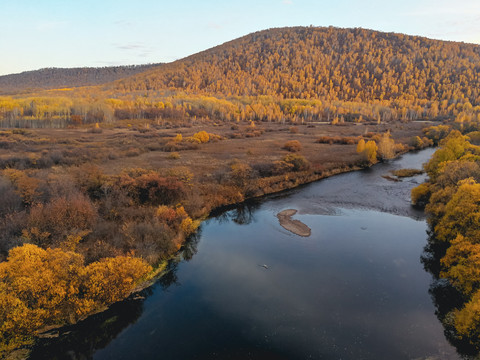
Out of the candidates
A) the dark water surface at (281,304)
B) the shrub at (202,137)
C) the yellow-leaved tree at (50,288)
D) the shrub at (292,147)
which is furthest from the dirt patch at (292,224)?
the shrub at (202,137)

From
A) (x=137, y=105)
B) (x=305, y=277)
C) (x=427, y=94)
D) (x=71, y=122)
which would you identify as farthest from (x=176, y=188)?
(x=427, y=94)

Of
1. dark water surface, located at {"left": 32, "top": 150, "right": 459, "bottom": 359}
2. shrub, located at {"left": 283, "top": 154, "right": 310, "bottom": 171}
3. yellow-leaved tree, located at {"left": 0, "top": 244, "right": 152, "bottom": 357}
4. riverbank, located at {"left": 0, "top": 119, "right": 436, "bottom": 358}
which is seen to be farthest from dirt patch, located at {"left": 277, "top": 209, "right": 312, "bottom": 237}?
shrub, located at {"left": 283, "top": 154, "right": 310, "bottom": 171}

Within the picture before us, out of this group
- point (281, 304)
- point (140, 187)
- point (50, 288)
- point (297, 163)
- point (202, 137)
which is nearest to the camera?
point (50, 288)

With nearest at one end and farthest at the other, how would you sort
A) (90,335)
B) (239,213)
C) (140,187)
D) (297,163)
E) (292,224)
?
(90,335) < (292,224) < (140,187) < (239,213) < (297,163)

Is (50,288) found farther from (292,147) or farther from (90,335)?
(292,147)

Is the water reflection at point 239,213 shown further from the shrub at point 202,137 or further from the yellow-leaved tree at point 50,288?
the shrub at point 202,137

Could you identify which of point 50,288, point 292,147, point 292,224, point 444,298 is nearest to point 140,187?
point 292,224
